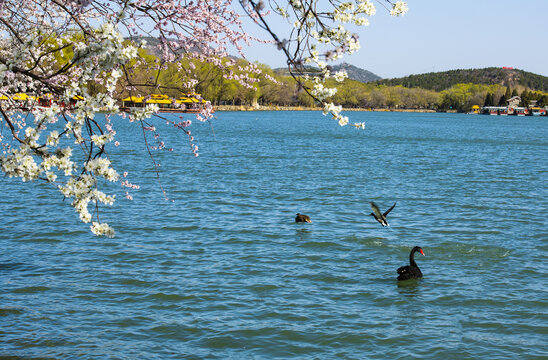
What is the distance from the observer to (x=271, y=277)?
14.9m

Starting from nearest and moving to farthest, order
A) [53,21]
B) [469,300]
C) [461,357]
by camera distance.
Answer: [461,357], [53,21], [469,300]

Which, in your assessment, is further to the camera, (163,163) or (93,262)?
(163,163)

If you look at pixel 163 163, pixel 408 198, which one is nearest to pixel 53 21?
pixel 408 198

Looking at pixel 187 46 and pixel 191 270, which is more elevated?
pixel 187 46

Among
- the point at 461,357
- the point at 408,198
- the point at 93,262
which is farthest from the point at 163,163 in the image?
the point at 461,357

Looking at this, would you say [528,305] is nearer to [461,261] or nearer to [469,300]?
[469,300]

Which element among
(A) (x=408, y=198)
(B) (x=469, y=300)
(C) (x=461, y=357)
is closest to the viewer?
(C) (x=461, y=357)

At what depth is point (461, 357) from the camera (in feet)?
35.2

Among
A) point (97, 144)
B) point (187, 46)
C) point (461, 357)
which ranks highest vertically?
point (187, 46)

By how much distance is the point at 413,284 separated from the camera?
1455cm

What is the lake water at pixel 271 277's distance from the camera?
A: 36.4 feet

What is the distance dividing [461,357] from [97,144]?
7.61 m

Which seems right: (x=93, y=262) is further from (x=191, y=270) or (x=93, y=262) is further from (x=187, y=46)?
(x=187, y=46)

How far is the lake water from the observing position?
11.1 m
